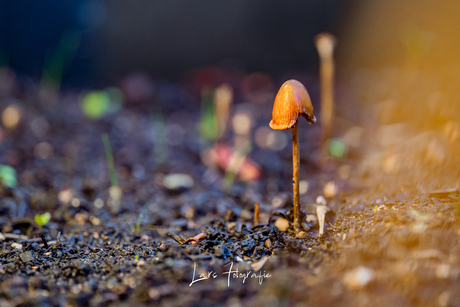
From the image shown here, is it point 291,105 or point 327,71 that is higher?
point 327,71

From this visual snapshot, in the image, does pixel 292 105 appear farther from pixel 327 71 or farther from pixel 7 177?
pixel 7 177

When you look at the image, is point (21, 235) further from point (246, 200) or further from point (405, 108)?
point (405, 108)

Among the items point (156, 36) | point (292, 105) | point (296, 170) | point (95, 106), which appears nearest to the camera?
point (292, 105)

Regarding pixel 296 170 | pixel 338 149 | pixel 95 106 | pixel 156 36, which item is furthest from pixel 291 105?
pixel 156 36

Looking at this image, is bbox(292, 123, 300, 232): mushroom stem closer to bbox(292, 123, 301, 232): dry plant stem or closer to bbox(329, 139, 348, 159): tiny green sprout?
bbox(292, 123, 301, 232): dry plant stem

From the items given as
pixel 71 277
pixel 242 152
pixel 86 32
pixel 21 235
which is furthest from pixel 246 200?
pixel 86 32

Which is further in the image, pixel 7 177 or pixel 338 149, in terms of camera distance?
pixel 338 149

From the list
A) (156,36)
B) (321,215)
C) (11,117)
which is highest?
(156,36)
